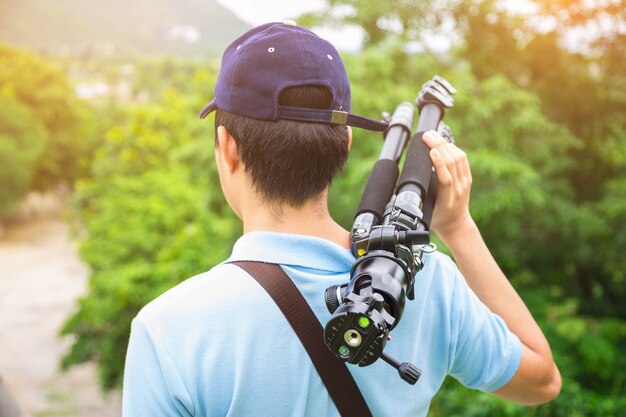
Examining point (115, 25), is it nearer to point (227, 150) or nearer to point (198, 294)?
point (227, 150)

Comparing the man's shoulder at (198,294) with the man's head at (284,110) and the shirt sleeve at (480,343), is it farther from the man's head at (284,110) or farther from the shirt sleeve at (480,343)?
the shirt sleeve at (480,343)

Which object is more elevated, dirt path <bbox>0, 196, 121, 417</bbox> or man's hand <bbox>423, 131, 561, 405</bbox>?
man's hand <bbox>423, 131, 561, 405</bbox>

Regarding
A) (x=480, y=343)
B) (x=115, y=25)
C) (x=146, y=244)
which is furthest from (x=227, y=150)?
(x=115, y=25)

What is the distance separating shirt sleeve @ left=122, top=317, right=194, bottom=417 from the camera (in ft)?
3.67

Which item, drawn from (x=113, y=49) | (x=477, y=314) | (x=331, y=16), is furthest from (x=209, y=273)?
(x=113, y=49)

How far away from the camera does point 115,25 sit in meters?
99.1

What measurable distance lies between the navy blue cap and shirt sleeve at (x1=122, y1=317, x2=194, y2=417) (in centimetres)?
48

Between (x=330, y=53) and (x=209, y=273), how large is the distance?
1.72 feet

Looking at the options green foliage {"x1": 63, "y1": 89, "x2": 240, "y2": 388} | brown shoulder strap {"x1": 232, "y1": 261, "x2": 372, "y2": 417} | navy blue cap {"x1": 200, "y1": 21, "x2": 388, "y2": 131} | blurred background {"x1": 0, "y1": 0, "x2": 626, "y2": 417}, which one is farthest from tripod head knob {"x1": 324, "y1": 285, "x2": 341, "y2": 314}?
green foliage {"x1": 63, "y1": 89, "x2": 240, "y2": 388}

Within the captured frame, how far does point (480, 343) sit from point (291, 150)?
0.64 metres

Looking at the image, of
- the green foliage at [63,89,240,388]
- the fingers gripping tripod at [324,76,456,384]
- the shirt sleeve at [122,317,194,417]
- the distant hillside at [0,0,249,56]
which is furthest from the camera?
the distant hillside at [0,0,249,56]

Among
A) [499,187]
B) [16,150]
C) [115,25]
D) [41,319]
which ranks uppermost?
[115,25]

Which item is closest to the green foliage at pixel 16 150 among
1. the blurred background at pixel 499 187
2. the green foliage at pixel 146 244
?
the green foliage at pixel 146 244

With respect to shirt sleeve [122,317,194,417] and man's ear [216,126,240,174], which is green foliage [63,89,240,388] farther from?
shirt sleeve [122,317,194,417]
